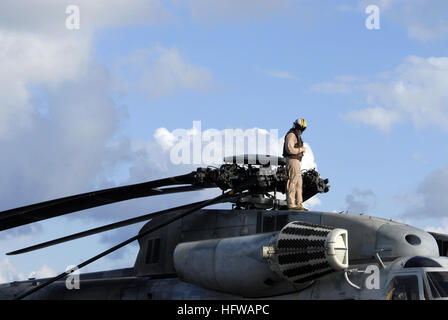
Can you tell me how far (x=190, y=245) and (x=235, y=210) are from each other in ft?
4.59

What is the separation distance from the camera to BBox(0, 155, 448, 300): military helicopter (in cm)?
1159

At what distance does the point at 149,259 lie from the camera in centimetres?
1564

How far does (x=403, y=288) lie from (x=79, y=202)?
729 cm

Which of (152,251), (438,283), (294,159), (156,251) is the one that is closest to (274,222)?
(294,159)

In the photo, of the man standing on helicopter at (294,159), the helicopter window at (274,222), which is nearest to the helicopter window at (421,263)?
the helicopter window at (274,222)

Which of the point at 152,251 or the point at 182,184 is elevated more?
the point at 182,184

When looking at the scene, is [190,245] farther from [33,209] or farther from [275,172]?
[33,209]

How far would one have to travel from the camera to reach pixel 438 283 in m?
11.1

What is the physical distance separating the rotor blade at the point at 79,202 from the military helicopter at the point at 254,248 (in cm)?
2

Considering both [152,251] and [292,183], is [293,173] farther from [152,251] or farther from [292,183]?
[152,251]

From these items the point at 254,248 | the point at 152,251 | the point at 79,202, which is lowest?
the point at 152,251

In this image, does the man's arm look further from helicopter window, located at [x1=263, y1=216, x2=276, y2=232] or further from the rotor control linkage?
helicopter window, located at [x1=263, y1=216, x2=276, y2=232]

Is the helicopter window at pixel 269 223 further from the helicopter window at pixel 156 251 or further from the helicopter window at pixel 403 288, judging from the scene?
the helicopter window at pixel 403 288
